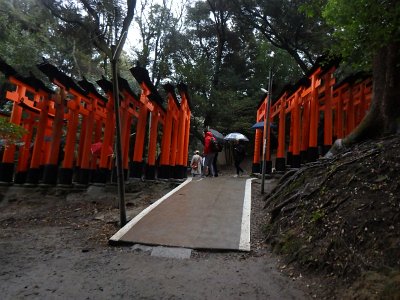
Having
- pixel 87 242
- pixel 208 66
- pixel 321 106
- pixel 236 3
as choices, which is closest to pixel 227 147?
pixel 208 66

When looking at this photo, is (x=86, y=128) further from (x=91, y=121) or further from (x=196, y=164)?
(x=196, y=164)

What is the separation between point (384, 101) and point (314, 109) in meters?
3.66

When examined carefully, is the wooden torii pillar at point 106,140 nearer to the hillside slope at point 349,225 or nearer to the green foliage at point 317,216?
the hillside slope at point 349,225

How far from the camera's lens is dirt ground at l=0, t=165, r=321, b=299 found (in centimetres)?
413

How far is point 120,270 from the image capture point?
4.82 m

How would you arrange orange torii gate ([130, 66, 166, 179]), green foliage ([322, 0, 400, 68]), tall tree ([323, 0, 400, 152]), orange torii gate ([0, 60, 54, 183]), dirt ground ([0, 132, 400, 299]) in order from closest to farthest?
dirt ground ([0, 132, 400, 299])
green foliage ([322, 0, 400, 68])
tall tree ([323, 0, 400, 152])
orange torii gate ([130, 66, 166, 179])
orange torii gate ([0, 60, 54, 183])

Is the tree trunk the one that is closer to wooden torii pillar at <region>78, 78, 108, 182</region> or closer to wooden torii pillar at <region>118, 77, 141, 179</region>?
wooden torii pillar at <region>118, 77, 141, 179</region>

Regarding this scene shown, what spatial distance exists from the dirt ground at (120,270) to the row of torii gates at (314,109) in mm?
4430

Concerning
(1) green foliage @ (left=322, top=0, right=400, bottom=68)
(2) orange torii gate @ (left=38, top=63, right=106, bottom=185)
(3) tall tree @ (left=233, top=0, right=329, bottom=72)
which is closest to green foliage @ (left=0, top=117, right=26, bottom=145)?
(2) orange torii gate @ (left=38, top=63, right=106, bottom=185)

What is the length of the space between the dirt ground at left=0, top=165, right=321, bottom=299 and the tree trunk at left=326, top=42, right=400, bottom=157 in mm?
2733

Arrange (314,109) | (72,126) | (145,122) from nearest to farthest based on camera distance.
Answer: (314,109) < (145,122) < (72,126)

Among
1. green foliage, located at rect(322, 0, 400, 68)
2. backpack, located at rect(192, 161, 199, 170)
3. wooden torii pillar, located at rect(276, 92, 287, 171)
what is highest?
green foliage, located at rect(322, 0, 400, 68)

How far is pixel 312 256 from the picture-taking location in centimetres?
449

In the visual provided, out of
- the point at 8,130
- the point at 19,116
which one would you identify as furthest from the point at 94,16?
the point at 8,130
